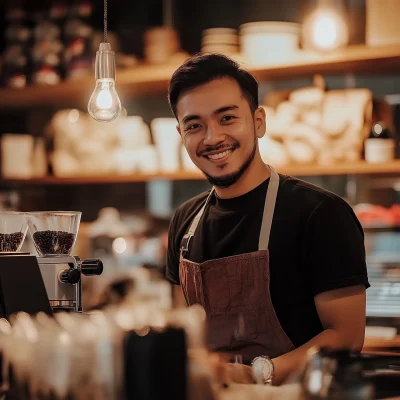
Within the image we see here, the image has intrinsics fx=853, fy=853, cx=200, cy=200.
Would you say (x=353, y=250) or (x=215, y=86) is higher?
(x=215, y=86)

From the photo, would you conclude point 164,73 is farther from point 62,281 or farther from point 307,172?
point 62,281

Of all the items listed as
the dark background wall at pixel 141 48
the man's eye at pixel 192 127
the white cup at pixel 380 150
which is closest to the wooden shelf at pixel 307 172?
the white cup at pixel 380 150

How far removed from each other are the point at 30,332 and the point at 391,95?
2.74m

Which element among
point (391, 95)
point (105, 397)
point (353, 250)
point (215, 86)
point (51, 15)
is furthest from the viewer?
point (51, 15)

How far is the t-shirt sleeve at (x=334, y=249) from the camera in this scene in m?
2.16

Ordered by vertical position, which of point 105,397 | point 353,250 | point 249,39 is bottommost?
point 105,397

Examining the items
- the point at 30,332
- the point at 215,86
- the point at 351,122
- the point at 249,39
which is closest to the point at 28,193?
the point at 249,39

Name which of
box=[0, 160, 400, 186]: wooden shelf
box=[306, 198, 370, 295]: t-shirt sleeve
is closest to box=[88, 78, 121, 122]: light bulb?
box=[306, 198, 370, 295]: t-shirt sleeve

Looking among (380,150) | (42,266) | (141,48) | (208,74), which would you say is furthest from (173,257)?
(141,48)

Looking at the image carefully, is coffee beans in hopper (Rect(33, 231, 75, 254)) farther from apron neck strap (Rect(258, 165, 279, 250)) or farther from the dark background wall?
the dark background wall

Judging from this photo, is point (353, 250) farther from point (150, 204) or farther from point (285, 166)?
point (150, 204)

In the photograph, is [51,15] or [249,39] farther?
[51,15]

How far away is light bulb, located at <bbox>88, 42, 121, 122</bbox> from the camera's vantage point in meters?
2.14

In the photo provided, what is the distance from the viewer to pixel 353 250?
2.18 meters
